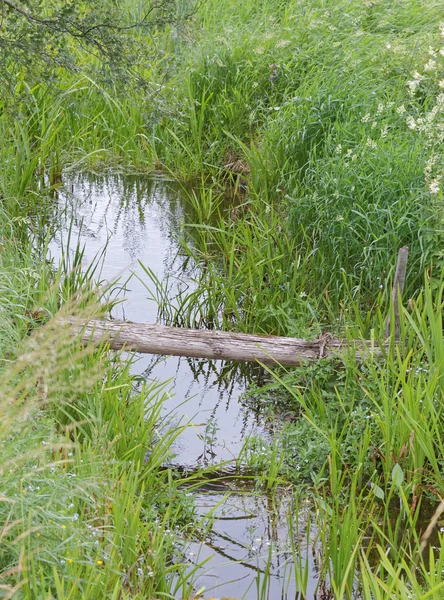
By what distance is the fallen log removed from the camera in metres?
4.14

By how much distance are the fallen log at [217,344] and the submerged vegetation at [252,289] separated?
0.37 feet

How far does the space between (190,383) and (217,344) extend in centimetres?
63

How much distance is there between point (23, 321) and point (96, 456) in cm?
123

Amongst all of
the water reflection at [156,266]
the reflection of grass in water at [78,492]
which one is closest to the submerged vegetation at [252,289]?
the reflection of grass in water at [78,492]

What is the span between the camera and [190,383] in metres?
4.69

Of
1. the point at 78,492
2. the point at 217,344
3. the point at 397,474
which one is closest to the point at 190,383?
the point at 217,344

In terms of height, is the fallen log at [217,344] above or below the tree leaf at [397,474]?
above

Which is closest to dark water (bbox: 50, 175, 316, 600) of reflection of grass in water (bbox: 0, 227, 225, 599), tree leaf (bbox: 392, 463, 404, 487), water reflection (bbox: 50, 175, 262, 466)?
water reflection (bbox: 50, 175, 262, 466)

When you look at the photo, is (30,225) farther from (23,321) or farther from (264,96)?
(264,96)

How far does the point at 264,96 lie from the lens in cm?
735

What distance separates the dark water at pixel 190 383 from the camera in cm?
319

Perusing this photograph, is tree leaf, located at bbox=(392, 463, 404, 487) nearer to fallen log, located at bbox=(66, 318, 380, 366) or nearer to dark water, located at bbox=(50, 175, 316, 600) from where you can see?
dark water, located at bbox=(50, 175, 316, 600)

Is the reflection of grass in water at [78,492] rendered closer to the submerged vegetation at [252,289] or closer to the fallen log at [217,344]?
the submerged vegetation at [252,289]

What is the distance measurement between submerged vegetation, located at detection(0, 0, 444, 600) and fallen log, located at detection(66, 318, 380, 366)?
0.11 metres
